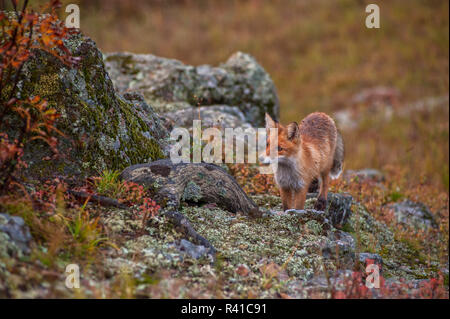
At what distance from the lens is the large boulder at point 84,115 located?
530 cm

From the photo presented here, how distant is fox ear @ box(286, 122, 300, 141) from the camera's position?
21.9ft

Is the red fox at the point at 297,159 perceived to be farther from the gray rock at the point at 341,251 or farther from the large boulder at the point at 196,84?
the large boulder at the point at 196,84

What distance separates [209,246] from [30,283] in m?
1.93

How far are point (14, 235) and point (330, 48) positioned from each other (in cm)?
2337

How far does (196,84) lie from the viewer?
11000 millimetres

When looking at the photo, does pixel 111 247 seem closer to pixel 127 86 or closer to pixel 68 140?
pixel 68 140

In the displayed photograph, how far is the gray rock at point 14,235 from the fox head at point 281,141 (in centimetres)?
374

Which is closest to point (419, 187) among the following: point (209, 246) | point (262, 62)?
point (209, 246)

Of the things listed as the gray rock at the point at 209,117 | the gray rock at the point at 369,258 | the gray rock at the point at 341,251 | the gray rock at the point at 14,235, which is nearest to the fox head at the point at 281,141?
the gray rock at the point at 341,251

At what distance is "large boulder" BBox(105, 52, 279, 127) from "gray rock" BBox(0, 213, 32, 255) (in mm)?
6511

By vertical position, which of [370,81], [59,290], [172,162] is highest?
[370,81]

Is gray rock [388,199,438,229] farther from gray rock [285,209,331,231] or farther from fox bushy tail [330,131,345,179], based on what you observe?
gray rock [285,209,331,231]

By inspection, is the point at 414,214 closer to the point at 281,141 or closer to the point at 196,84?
the point at 281,141
